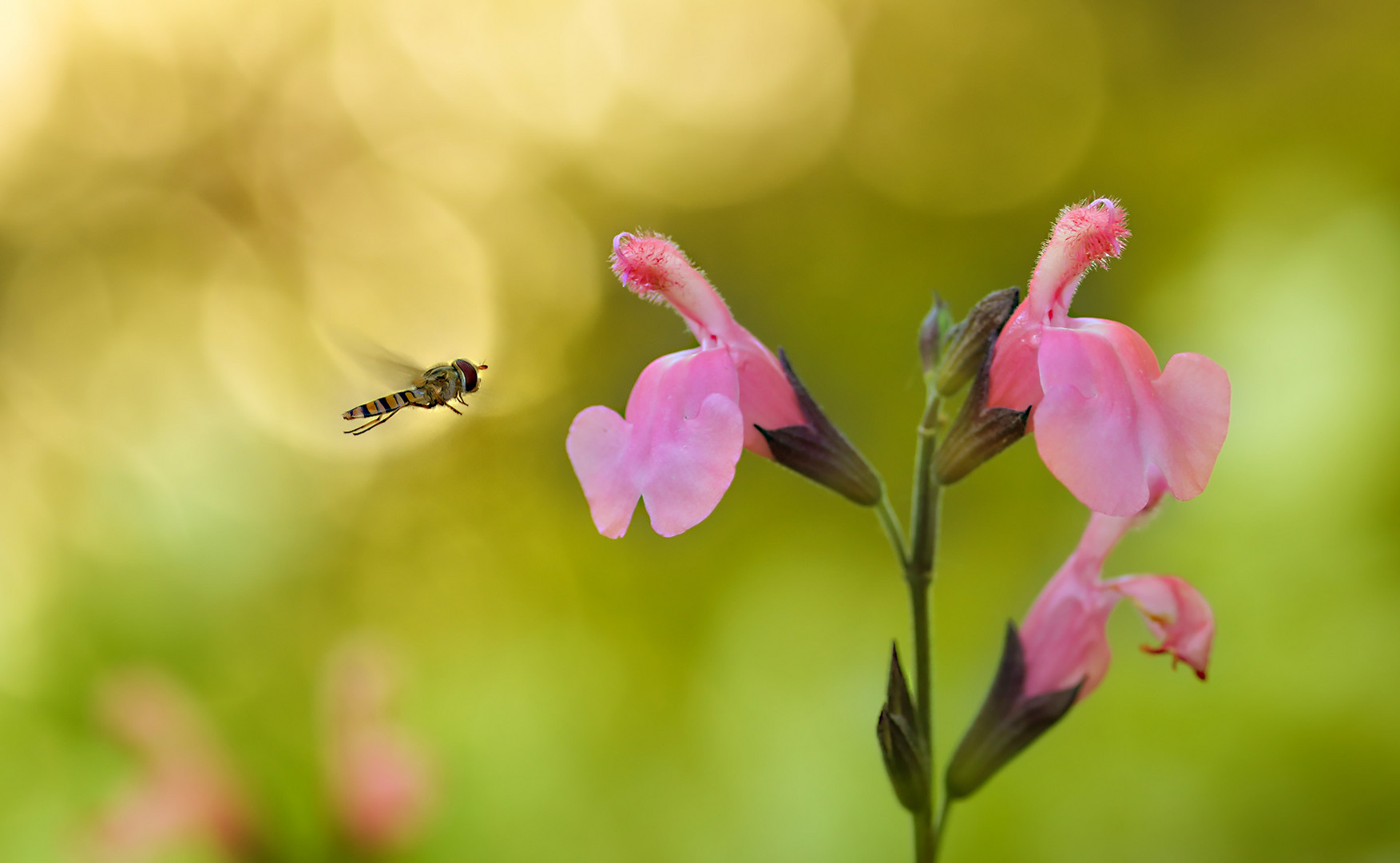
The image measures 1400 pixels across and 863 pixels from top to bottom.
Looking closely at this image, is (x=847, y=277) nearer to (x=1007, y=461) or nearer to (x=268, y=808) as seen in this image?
(x=1007, y=461)

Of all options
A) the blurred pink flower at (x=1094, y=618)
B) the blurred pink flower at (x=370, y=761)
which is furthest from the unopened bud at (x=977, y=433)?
the blurred pink flower at (x=370, y=761)

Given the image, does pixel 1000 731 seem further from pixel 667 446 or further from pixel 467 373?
pixel 467 373

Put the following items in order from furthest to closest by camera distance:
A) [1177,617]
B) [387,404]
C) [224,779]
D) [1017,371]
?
[224,779] < [387,404] < [1177,617] < [1017,371]

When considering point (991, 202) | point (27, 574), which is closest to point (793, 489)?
point (991, 202)

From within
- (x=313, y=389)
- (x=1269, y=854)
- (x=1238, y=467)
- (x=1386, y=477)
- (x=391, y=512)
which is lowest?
(x=1269, y=854)

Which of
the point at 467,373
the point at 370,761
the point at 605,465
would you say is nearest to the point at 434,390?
the point at 467,373

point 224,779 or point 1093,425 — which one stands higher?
point 224,779

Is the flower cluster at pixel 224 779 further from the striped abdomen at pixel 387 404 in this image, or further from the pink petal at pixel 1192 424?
the pink petal at pixel 1192 424
